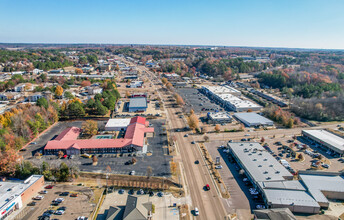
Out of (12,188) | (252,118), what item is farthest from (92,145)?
(252,118)

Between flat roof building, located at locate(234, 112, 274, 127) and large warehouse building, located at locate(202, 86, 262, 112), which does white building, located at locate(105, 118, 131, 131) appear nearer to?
flat roof building, located at locate(234, 112, 274, 127)

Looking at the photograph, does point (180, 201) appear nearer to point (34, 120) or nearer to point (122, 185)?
point (122, 185)

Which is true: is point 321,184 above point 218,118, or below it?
below

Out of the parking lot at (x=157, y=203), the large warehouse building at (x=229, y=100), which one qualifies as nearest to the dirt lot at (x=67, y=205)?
the parking lot at (x=157, y=203)

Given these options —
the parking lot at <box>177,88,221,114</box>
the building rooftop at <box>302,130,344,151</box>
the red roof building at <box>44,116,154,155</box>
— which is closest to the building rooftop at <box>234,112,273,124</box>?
the building rooftop at <box>302,130,344,151</box>

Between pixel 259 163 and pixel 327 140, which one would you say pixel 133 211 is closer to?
pixel 259 163

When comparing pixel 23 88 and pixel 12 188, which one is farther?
pixel 23 88
